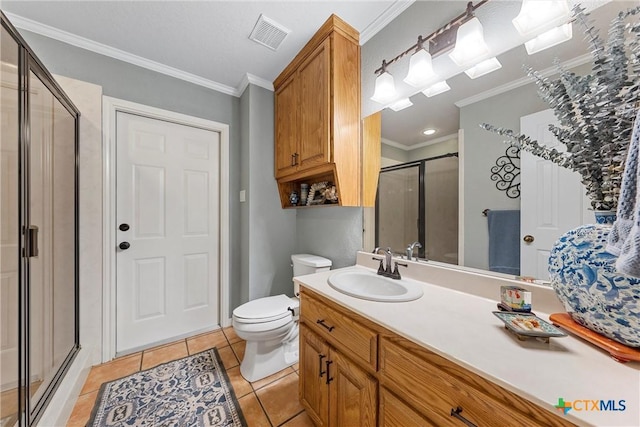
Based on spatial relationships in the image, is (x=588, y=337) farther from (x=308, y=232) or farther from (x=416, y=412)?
(x=308, y=232)

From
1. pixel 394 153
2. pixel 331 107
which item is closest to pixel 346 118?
pixel 331 107

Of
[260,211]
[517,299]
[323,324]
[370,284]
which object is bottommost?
[323,324]

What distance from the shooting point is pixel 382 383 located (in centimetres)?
79

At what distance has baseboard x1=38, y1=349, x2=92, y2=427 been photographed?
1.13 meters

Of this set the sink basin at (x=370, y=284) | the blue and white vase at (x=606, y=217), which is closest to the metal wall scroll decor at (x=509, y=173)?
the blue and white vase at (x=606, y=217)

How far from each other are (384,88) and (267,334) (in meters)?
1.76

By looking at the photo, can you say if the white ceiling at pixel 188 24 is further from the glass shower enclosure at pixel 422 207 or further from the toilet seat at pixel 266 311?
the toilet seat at pixel 266 311

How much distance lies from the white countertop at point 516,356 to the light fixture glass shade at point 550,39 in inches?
38.9

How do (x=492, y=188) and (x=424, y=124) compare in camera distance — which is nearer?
(x=492, y=188)

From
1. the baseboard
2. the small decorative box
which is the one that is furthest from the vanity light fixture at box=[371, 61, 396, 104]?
the baseboard

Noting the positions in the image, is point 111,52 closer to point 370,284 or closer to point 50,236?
point 50,236

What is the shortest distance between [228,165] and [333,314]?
5.96 ft

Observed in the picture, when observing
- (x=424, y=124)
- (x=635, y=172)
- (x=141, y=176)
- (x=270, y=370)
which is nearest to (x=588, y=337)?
(x=635, y=172)

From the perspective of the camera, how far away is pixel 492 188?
3.35ft
